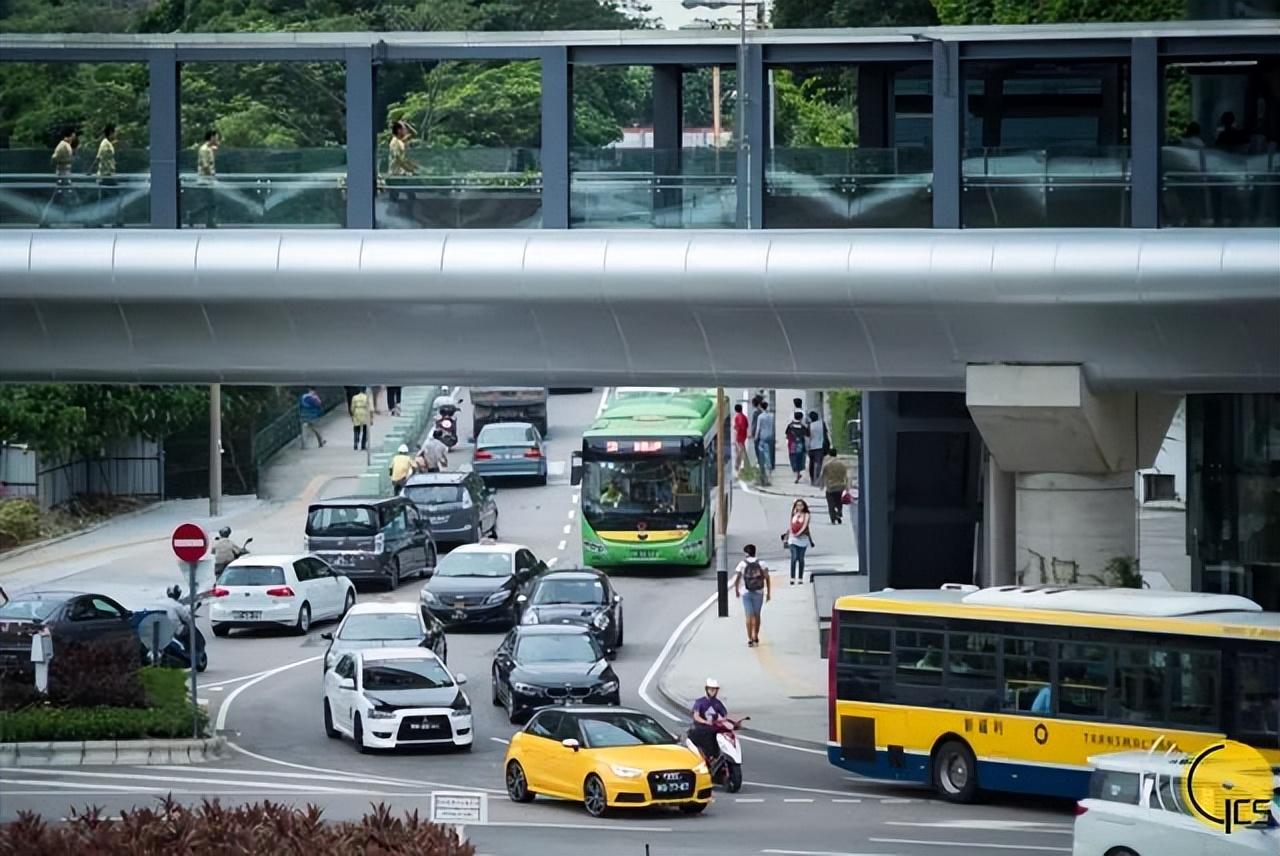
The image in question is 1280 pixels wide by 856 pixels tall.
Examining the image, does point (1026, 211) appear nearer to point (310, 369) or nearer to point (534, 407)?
point (310, 369)

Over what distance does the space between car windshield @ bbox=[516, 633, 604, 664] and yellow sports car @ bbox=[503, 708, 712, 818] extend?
5.81 m

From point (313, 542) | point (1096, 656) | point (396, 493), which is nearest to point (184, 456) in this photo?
point (396, 493)

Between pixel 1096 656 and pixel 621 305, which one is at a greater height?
pixel 621 305

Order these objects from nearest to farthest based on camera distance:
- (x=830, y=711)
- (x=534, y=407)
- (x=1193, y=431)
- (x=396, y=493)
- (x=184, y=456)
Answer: (x=830, y=711) < (x=1193, y=431) < (x=396, y=493) < (x=184, y=456) < (x=534, y=407)

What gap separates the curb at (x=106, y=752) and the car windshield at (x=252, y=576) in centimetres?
1027

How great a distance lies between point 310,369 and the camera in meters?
29.7

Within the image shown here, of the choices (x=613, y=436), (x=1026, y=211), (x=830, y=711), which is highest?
(x=1026, y=211)

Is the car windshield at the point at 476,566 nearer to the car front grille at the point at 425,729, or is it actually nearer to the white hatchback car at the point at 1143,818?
the car front grille at the point at 425,729

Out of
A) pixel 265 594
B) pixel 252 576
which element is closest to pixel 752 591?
pixel 265 594

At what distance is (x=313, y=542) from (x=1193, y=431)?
16865 mm

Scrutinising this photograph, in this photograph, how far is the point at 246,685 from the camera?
35406 mm

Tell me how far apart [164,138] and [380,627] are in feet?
26.3

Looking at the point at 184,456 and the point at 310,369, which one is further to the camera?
the point at 184,456
